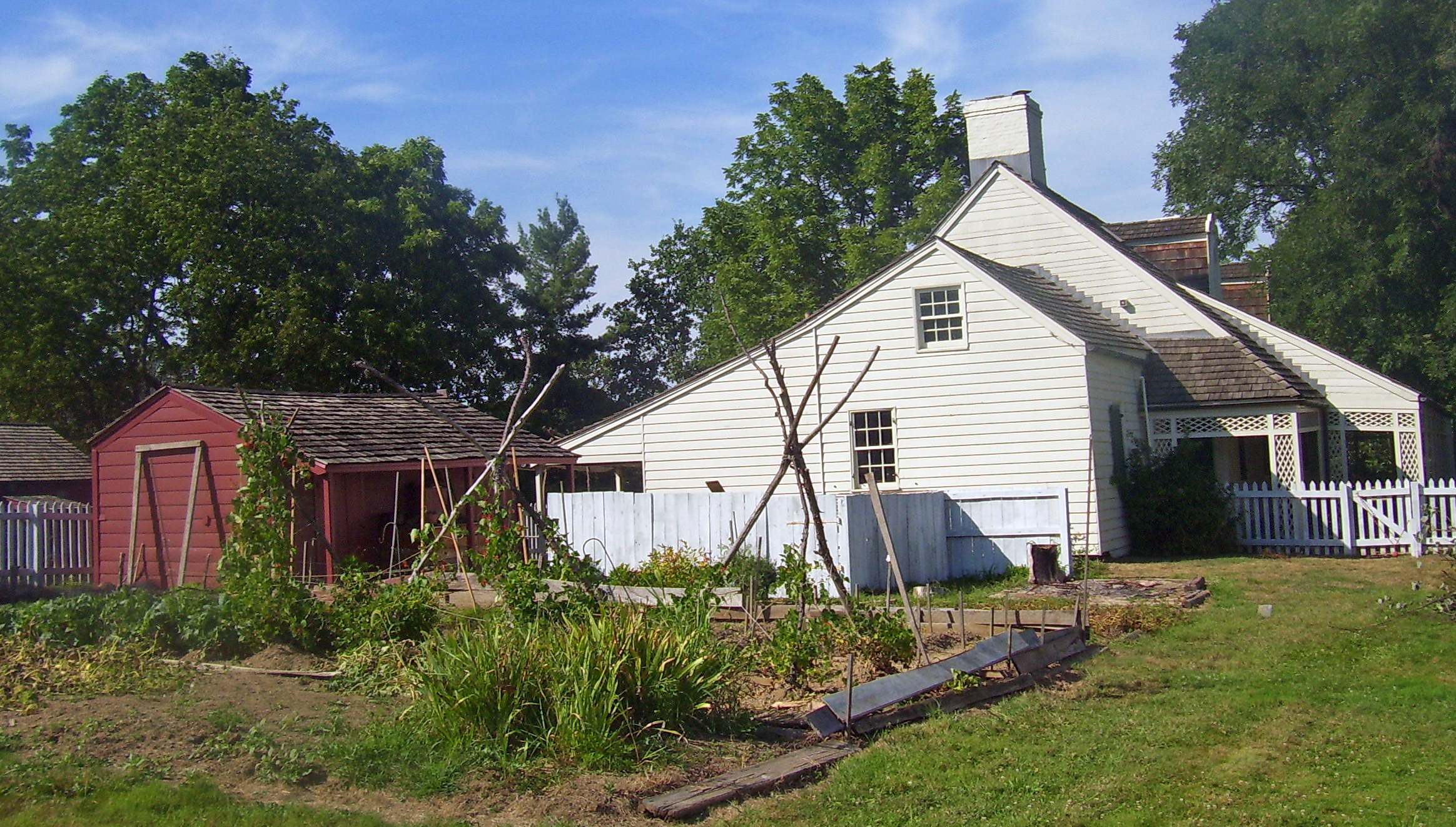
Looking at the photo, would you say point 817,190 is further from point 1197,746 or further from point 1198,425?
point 1197,746

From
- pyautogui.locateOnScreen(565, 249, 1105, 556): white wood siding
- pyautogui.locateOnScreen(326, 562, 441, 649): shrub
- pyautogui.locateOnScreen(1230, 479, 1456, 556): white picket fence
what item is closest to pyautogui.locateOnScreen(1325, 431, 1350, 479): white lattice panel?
pyautogui.locateOnScreen(1230, 479, 1456, 556): white picket fence

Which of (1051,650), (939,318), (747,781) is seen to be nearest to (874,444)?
(939,318)

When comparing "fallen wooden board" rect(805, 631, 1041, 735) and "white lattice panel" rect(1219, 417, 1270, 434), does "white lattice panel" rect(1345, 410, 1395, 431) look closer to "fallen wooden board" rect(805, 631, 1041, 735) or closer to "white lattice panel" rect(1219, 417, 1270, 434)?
"white lattice panel" rect(1219, 417, 1270, 434)

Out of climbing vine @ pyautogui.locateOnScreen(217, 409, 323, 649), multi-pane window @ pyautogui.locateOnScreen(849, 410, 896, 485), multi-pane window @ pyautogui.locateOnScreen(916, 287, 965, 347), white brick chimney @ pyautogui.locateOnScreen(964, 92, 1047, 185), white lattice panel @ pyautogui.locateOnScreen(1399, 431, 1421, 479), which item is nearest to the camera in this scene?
climbing vine @ pyautogui.locateOnScreen(217, 409, 323, 649)

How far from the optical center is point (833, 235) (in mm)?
40500

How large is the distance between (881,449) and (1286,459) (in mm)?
6910

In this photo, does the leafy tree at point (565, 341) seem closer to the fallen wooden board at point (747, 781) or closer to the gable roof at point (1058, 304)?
the gable roof at point (1058, 304)

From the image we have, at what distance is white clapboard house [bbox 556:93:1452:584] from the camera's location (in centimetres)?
1862

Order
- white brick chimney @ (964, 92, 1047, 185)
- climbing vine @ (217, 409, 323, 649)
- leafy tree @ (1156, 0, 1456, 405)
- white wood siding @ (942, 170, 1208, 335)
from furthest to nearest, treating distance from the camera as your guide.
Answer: leafy tree @ (1156, 0, 1456, 405) < white brick chimney @ (964, 92, 1047, 185) < white wood siding @ (942, 170, 1208, 335) < climbing vine @ (217, 409, 323, 649)

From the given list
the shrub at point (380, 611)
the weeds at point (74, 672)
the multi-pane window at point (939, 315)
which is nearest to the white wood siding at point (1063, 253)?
the multi-pane window at point (939, 315)

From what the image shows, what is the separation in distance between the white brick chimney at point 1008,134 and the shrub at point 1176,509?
7.92 m

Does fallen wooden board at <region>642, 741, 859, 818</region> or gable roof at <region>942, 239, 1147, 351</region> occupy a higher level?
gable roof at <region>942, 239, 1147, 351</region>

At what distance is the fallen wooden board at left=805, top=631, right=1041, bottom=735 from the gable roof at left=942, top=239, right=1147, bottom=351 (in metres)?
9.89

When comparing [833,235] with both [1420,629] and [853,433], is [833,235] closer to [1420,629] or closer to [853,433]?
[853,433]
